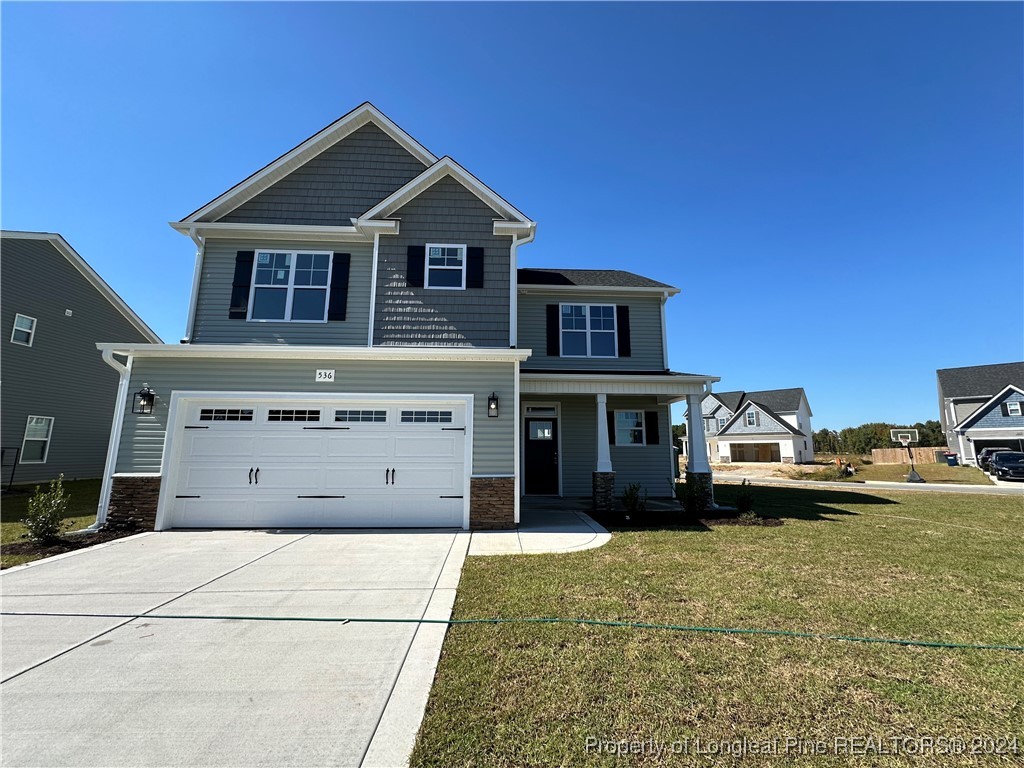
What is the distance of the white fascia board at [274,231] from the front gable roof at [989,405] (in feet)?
135

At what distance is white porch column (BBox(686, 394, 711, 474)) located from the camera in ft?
34.3

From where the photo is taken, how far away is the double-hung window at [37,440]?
14.0 meters

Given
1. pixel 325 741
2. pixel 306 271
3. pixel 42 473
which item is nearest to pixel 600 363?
pixel 306 271

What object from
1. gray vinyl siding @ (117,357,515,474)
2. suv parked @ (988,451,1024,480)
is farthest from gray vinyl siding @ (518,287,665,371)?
suv parked @ (988,451,1024,480)

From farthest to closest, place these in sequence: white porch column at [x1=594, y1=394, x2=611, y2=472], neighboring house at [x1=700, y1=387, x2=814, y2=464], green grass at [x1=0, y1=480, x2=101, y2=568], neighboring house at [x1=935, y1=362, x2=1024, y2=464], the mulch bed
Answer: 1. neighboring house at [x1=700, y1=387, x2=814, y2=464]
2. neighboring house at [x1=935, y1=362, x2=1024, y2=464]
3. white porch column at [x1=594, y1=394, x2=611, y2=472]
4. the mulch bed
5. green grass at [x1=0, y1=480, x2=101, y2=568]

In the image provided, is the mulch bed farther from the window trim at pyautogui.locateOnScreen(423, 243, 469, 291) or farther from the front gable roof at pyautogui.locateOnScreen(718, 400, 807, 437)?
the front gable roof at pyautogui.locateOnScreen(718, 400, 807, 437)

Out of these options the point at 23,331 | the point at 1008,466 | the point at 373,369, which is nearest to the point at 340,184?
the point at 373,369

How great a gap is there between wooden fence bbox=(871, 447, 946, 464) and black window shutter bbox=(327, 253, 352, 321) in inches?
1660

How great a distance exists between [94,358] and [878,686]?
23.2m

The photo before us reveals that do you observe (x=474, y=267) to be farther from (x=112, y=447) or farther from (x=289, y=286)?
(x=112, y=447)

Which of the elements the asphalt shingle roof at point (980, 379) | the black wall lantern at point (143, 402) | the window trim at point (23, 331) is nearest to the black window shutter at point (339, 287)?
the black wall lantern at point (143, 402)

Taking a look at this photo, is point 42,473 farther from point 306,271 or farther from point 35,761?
point 35,761

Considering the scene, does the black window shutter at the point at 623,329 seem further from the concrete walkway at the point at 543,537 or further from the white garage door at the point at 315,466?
the white garage door at the point at 315,466

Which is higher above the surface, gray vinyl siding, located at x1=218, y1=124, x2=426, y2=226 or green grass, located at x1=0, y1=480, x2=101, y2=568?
gray vinyl siding, located at x1=218, y1=124, x2=426, y2=226
